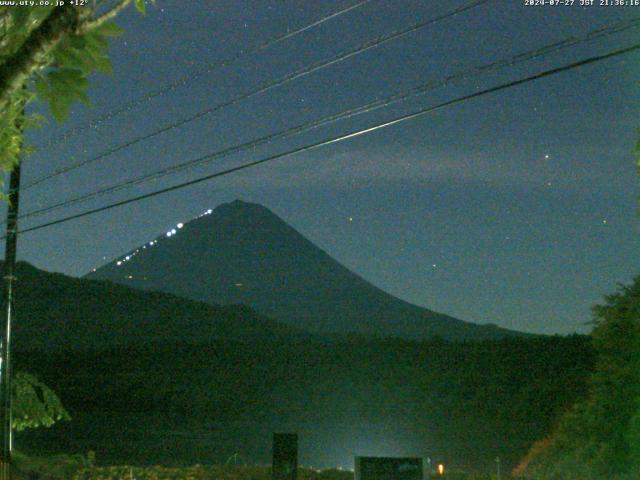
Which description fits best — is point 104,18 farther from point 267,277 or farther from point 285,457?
point 267,277

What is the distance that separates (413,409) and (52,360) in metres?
20.0

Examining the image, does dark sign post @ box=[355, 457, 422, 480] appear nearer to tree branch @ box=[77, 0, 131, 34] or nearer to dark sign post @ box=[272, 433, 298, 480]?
dark sign post @ box=[272, 433, 298, 480]

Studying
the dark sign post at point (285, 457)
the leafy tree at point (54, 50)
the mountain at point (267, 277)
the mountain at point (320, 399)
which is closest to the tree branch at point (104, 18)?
the leafy tree at point (54, 50)

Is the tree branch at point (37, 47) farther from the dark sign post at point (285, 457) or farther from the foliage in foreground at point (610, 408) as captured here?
the dark sign post at point (285, 457)

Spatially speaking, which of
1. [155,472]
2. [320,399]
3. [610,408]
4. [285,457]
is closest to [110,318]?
[320,399]

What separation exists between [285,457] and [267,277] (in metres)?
96.1

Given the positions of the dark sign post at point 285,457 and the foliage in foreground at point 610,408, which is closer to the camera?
the foliage in foreground at point 610,408

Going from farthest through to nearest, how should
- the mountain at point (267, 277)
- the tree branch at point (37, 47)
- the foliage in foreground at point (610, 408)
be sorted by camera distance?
1. the mountain at point (267, 277)
2. the foliage in foreground at point (610, 408)
3. the tree branch at point (37, 47)

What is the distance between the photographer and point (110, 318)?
55.1m

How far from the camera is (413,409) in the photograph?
103ft

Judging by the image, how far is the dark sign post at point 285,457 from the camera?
13609 millimetres

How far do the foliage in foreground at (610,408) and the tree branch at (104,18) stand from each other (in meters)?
9.46

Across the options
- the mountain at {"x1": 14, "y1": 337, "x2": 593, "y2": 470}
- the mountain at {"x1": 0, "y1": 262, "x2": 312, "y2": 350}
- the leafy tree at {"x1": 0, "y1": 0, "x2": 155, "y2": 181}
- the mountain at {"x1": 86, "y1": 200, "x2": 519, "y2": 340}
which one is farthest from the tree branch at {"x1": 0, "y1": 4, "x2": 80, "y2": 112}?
the mountain at {"x1": 86, "y1": 200, "x2": 519, "y2": 340}

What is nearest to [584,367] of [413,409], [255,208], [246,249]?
[413,409]
